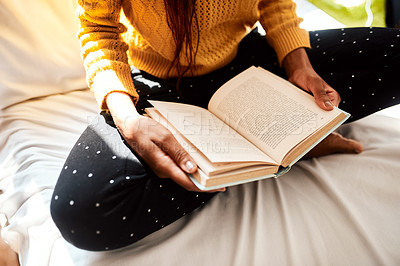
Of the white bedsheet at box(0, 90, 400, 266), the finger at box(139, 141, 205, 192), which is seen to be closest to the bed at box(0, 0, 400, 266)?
the white bedsheet at box(0, 90, 400, 266)

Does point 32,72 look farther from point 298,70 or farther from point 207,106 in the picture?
point 298,70

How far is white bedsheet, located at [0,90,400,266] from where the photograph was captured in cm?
57

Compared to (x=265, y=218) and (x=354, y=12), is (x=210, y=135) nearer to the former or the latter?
(x=265, y=218)

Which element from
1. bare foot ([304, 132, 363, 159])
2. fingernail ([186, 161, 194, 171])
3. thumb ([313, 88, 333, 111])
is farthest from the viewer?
bare foot ([304, 132, 363, 159])

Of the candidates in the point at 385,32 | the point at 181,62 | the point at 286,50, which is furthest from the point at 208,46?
the point at 385,32

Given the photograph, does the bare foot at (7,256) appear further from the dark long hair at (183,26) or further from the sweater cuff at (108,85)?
the dark long hair at (183,26)

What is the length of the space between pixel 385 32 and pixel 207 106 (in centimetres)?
50

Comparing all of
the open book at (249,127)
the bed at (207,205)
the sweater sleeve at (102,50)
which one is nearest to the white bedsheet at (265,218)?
the bed at (207,205)

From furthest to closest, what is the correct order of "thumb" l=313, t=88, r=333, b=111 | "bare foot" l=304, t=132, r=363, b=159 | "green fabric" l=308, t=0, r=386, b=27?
"green fabric" l=308, t=0, r=386, b=27
"bare foot" l=304, t=132, r=363, b=159
"thumb" l=313, t=88, r=333, b=111

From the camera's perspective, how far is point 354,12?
114 centimetres

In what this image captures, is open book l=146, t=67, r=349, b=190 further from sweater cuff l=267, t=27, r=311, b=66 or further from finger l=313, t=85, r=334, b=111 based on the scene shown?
sweater cuff l=267, t=27, r=311, b=66

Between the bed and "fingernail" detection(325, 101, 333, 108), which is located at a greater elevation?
"fingernail" detection(325, 101, 333, 108)

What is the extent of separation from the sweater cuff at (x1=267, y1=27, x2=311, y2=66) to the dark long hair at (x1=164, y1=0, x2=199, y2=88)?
0.22m

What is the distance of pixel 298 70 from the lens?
0.75 metres
